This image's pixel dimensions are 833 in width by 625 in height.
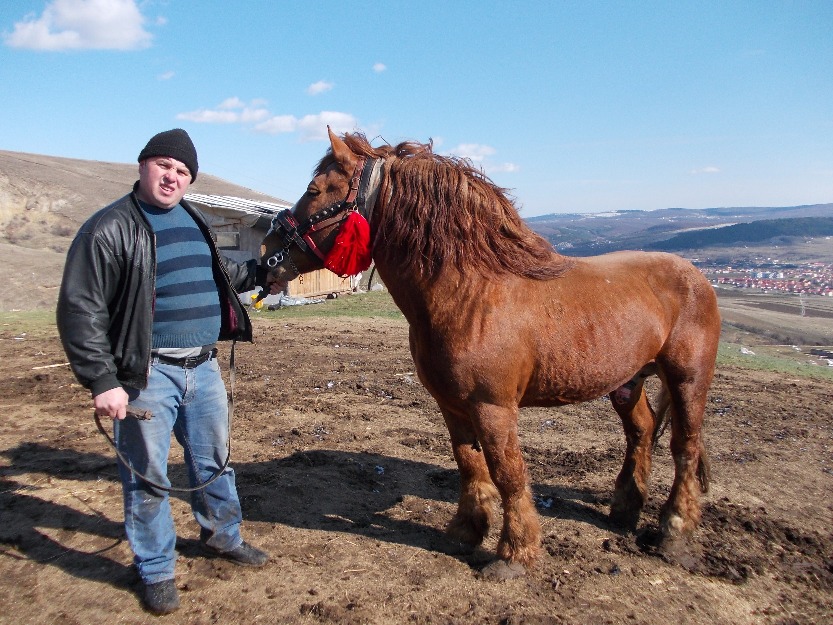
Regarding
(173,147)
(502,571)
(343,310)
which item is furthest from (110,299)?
(343,310)

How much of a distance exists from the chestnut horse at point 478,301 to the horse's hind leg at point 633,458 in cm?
72

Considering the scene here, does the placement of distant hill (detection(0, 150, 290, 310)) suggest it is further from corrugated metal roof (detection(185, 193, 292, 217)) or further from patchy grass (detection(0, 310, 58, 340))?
corrugated metal roof (detection(185, 193, 292, 217))

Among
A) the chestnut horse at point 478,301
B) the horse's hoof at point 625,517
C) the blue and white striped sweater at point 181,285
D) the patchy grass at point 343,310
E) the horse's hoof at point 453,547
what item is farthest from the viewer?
the patchy grass at point 343,310

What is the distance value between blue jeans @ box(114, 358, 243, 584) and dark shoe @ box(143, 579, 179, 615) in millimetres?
38

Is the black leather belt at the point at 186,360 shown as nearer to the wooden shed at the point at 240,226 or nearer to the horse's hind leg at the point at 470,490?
the horse's hind leg at the point at 470,490

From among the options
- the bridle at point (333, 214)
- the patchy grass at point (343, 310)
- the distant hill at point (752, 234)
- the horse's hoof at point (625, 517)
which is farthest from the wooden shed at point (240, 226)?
the distant hill at point (752, 234)

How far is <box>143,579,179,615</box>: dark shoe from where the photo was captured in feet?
9.23

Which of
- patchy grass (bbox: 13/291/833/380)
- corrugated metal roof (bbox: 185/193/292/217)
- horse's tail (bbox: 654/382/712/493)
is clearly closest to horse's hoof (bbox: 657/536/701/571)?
horse's tail (bbox: 654/382/712/493)

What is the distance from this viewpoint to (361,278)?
23.7m

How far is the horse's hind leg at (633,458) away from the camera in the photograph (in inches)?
164

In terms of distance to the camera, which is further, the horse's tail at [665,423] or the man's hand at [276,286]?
the horse's tail at [665,423]

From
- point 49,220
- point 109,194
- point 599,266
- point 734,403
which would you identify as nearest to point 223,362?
point 599,266

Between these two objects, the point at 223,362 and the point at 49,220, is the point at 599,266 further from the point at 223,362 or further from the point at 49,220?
the point at 49,220

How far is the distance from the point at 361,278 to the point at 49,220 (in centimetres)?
1886
